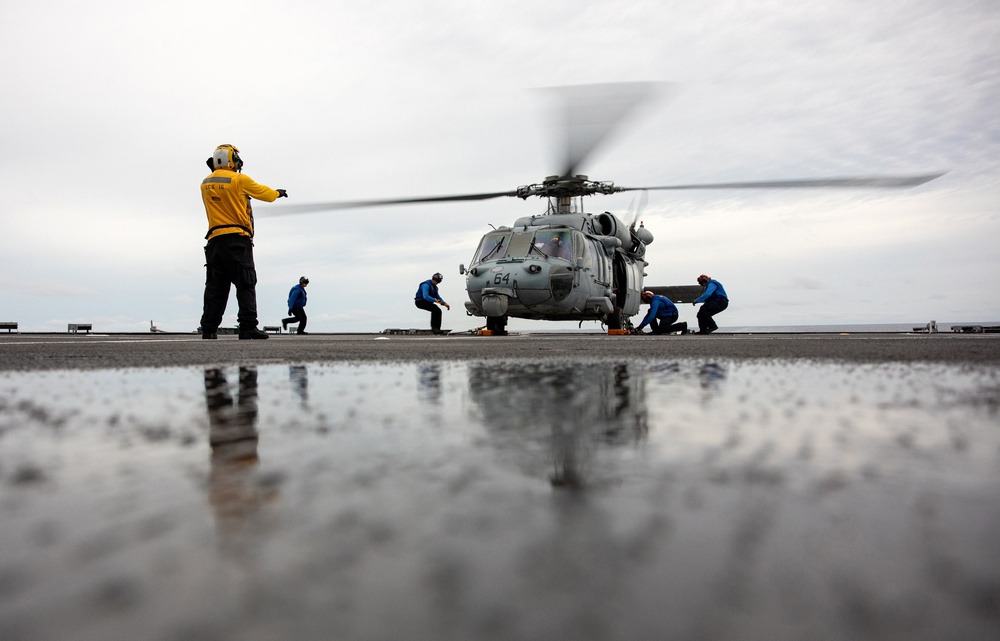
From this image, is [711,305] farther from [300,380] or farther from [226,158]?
[300,380]

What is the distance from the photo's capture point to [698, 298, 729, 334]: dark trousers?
1288 cm

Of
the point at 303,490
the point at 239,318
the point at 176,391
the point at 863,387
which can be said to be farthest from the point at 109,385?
the point at 239,318

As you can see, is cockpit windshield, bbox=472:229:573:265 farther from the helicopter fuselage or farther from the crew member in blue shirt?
the crew member in blue shirt

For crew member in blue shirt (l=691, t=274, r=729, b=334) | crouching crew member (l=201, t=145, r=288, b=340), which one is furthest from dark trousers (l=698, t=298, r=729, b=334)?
crouching crew member (l=201, t=145, r=288, b=340)

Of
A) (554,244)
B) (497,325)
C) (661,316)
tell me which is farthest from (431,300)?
(661,316)

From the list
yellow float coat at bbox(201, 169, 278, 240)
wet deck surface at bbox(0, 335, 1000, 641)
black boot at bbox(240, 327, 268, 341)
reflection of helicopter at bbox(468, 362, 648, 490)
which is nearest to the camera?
wet deck surface at bbox(0, 335, 1000, 641)

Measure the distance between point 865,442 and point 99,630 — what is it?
93 centimetres

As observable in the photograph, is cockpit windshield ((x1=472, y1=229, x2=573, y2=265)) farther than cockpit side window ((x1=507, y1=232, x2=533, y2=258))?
No

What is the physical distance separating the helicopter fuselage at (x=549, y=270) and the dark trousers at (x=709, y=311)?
1564 mm

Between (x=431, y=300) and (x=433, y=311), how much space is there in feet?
0.96

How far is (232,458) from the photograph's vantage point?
0.84m

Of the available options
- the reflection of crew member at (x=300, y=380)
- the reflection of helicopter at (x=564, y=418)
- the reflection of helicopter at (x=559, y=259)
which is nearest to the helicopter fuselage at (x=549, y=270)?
the reflection of helicopter at (x=559, y=259)

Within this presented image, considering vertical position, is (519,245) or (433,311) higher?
(519,245)

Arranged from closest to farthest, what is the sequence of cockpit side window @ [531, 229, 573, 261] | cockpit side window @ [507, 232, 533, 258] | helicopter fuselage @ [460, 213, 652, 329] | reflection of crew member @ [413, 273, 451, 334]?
helicopter fuselage @ [460, 213, 652, 329] < cockpit side window @ [531, 229, 573, 261] < cockpit side window @ [507, 232, 533, 258] < reflection of crew member @ [413, 273, 451, 334]
